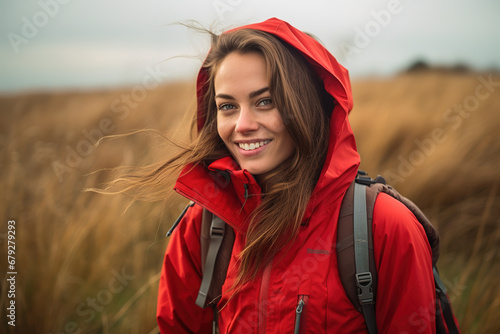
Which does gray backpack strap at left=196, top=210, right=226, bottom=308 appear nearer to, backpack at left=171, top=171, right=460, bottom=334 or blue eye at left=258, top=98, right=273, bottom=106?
backpack at left=171, top=171, right=460, bottom=334

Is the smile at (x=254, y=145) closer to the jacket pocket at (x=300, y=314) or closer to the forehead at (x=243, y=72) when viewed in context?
the forehead at (x=243, y=72)

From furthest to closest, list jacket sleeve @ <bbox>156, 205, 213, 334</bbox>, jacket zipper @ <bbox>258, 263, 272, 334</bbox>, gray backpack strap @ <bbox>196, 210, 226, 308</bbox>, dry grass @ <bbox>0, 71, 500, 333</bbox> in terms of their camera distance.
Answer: dry grass @ <bbox>0, 71, 500, 333</bbox>, jacket sleeve @ <bbox>156, 205, 213, 334</bbox>, gray backpack strap @ <bbox>196, 210, 226, 308</bbox>, jacket zipper @ <bbox>258, 263, 272, 334</bbox>

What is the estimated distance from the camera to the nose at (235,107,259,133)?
1858 mm

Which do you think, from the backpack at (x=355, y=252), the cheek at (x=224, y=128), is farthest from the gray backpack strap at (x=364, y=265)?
the cheek at (x=224, y=128)

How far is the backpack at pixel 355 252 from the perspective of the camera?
65.1 inches

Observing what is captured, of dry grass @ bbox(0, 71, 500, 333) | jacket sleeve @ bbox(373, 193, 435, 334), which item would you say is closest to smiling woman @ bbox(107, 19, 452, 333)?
jacket sleeve @ bbox(373, 193, 435, 334)

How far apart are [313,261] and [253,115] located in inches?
29.5

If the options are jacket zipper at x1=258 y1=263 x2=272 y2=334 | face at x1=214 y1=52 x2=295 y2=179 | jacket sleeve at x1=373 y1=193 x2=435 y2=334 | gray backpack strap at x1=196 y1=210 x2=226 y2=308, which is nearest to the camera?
jacket sleeve at x1=373 y1=193 x2=435 y2=334

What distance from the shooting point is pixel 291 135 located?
1855 mm

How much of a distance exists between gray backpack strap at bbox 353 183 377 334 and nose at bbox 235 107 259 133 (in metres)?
0.62

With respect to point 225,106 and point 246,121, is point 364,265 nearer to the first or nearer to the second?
point 246,121

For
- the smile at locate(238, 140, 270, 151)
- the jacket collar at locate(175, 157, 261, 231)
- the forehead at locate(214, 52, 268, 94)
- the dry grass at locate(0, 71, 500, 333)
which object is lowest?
the dry grass at locate(0, 71, 500, 333)

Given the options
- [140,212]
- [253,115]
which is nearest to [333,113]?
[253,115]

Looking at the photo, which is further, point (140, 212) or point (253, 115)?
point (140, 212)
